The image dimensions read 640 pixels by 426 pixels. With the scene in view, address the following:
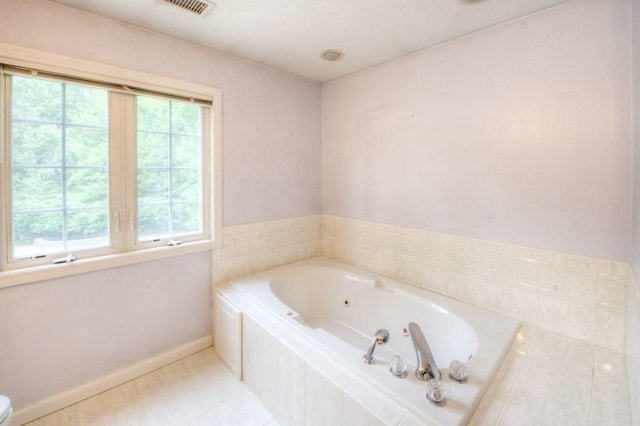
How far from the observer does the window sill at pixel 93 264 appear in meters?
1.58

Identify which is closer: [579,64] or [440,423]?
[440,423]

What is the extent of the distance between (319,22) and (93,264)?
2051mm

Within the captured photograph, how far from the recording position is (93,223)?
1.84 metres

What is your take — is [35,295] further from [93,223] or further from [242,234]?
[242,234]

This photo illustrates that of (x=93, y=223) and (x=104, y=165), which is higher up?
(x=104, y=165)

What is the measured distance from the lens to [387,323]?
2.25m

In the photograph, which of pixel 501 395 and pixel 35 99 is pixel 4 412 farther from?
pixel 501 395

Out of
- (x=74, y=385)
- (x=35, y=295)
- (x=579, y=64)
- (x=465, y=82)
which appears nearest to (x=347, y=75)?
(x=465, y=82)

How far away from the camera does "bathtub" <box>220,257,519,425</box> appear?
47.4 inches

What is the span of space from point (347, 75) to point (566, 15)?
159cm

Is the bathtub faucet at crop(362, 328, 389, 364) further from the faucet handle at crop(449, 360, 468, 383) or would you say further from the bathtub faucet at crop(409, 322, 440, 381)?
the faucet handle at crop(449, 360, 468, 383)

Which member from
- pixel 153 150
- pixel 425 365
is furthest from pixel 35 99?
pixel 425 365

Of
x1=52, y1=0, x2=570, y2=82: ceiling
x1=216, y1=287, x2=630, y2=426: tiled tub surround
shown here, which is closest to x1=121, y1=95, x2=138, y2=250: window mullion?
x1=52, y1=0, x2=570, y2=82: ceiling

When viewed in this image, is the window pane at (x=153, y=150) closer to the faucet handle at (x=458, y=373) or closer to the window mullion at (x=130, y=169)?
the window mullion at (x=130, y=169)
